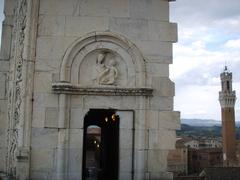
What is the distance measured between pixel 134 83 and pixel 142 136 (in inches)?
46.6

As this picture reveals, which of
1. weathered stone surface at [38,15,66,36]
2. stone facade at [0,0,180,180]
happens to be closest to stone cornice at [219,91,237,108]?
stone facade at [0,0,180,180]

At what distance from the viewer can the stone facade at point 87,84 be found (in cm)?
812

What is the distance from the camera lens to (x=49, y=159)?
317 inches

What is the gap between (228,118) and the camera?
7950 cm

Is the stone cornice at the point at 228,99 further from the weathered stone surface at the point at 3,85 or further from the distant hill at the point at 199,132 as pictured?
the weathered stone surface at the point at 3,85

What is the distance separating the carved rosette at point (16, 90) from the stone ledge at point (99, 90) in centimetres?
84

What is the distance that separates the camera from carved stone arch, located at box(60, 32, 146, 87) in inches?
328

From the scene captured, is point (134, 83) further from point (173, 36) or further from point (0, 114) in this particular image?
point (0, 114)

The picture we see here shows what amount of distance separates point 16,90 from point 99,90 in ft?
6.34

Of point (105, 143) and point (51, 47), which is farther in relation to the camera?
point (105, 143)

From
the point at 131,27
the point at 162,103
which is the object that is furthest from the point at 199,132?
the point at 131,27

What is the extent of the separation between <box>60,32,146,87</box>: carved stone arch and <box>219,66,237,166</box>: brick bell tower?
6676 cm

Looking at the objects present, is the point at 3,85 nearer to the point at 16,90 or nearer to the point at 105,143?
the point at 16,90

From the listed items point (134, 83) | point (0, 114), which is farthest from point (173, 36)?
point (0, 114)
